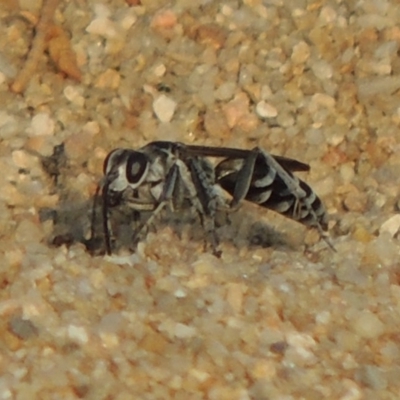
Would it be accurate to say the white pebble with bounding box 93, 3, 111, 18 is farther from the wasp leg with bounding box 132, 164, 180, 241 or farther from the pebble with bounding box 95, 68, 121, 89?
the wasp leg with bounding box 132, 164, 180, 241

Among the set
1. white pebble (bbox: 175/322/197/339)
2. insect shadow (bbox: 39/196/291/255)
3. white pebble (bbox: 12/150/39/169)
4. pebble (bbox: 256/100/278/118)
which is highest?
pebble (bbox: 256/100/278/118)

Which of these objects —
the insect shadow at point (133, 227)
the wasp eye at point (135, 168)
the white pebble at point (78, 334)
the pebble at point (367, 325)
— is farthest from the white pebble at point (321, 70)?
the white pebble at point (78, 334)

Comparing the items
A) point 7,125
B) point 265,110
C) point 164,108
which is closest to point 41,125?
point 7,125

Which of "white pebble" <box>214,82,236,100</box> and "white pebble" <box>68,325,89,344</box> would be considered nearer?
"white pebble" <box>68,325,89,344</box>

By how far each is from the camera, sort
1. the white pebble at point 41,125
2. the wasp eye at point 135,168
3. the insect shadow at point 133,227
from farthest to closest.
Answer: the white pebble at point 41,125
the insect shadow at point 133,227
the wasp eye at point 135,168

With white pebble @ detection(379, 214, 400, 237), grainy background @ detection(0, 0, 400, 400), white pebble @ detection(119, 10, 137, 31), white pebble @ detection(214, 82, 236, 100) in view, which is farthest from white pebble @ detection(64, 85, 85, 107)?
white pebble @ detection(379, 214, 400, 237)

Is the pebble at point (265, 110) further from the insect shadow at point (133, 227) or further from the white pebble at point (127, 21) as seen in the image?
the white pebble at point (127, 21)

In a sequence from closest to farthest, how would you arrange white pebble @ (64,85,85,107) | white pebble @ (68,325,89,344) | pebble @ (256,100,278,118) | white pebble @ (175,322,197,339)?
1. white pebble @ (68,325,89,344)
2. white pebble @ (175,322,197,339)
3. white pebble @ (64,85,85,107)
4. pebble @ (256,100,278,118)
